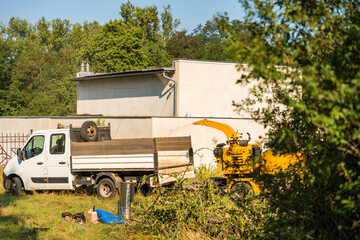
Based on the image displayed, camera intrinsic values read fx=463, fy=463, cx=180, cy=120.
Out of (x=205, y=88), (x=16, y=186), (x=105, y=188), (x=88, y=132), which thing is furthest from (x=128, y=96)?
(x=105, y=188)

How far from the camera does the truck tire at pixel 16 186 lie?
1567 cm

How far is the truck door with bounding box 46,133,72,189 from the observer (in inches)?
→ 585

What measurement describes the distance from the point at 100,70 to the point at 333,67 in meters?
58.1

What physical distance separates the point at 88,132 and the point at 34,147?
1871 mm

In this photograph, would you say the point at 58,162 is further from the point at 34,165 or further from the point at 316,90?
the point at 316,90

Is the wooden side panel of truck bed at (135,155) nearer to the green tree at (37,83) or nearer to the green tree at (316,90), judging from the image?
the green tree at (316,90)

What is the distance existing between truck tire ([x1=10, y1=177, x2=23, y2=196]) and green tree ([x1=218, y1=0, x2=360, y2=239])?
12.4 m

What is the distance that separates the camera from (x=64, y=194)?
1541cm

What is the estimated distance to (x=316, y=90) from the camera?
3.47 metres

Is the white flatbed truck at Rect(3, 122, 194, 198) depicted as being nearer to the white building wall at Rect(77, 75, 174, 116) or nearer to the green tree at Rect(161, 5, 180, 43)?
the white building wall at Rect(77, 75, 174, 116)

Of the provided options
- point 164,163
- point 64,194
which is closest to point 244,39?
point 164,163

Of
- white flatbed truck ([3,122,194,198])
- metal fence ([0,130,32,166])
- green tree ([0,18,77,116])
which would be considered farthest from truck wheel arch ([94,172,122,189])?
green tree ([0,18,77,116])

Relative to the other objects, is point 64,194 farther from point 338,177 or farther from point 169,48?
point 169,48

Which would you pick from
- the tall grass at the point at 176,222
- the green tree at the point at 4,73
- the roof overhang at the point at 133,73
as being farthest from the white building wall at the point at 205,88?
the green tree at the point at 4,73
